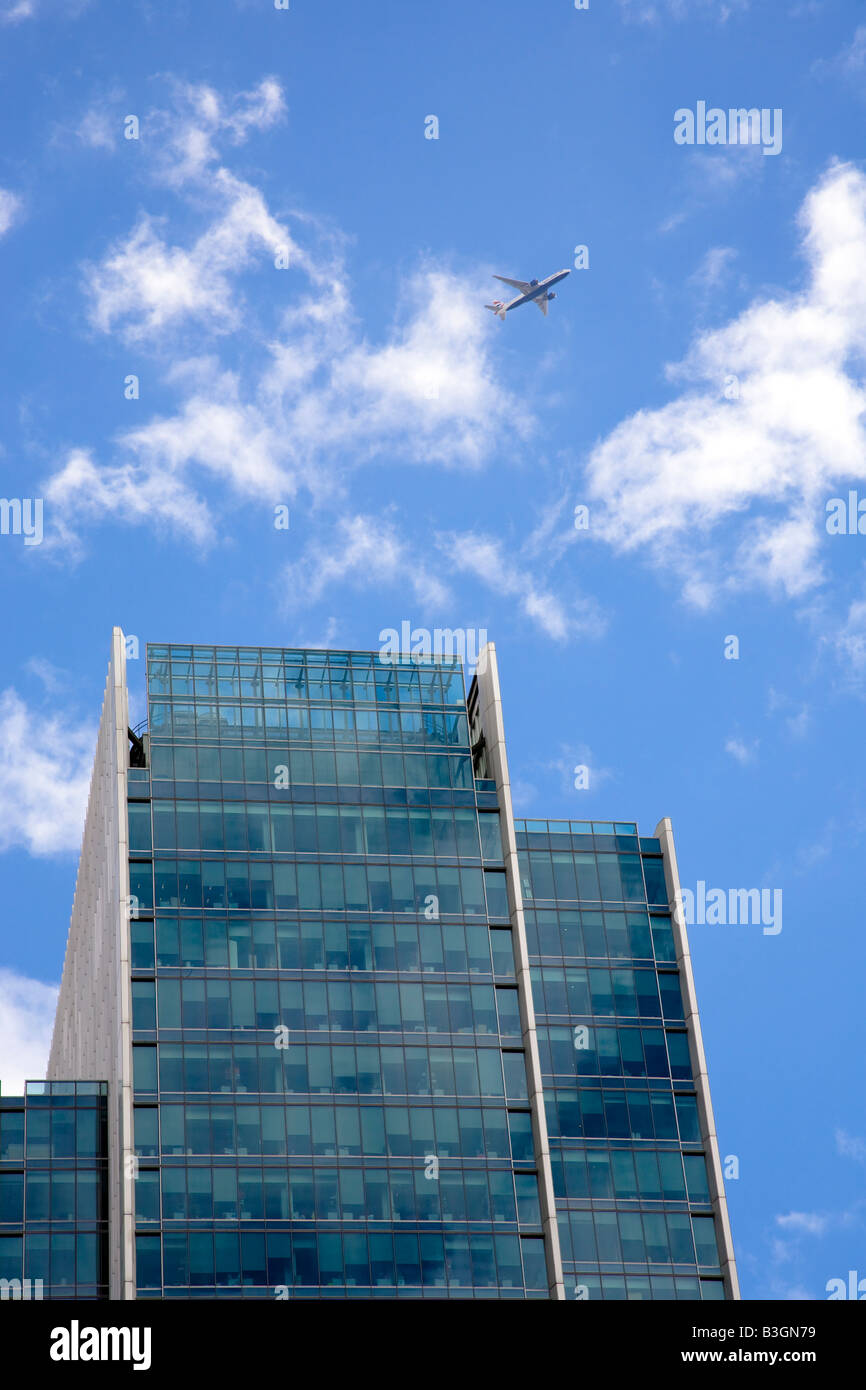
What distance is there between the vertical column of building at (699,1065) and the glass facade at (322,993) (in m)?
11.1

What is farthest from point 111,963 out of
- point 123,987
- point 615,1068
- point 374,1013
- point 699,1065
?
point 699,1065

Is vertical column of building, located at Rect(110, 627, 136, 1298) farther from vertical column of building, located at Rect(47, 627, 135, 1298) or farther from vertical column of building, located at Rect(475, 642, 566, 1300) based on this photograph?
vertical column of building, located at Rect(475, 642, 566, 1300)

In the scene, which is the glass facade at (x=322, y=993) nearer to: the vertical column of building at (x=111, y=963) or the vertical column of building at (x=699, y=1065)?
the vertical column of building at (x=111, y=963)

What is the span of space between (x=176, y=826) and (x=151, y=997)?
11.5 m

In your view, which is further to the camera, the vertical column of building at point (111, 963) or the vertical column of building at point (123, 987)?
the vertical column of building at point (111, 963)

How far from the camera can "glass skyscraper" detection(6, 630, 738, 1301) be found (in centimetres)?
11144

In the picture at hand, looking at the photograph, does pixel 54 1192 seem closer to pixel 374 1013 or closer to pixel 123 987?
pixel 123 987

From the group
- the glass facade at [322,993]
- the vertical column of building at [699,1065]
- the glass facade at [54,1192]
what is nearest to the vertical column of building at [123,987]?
the glass facade at [322,993]

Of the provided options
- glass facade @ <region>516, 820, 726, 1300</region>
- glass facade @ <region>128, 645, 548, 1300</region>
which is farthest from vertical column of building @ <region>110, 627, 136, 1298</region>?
glass facade @ <region>516, 820, 726, 1300</region>

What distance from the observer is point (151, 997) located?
11725 centimetres

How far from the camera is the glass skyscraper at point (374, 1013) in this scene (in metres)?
111

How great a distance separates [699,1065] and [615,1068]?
5.18m
